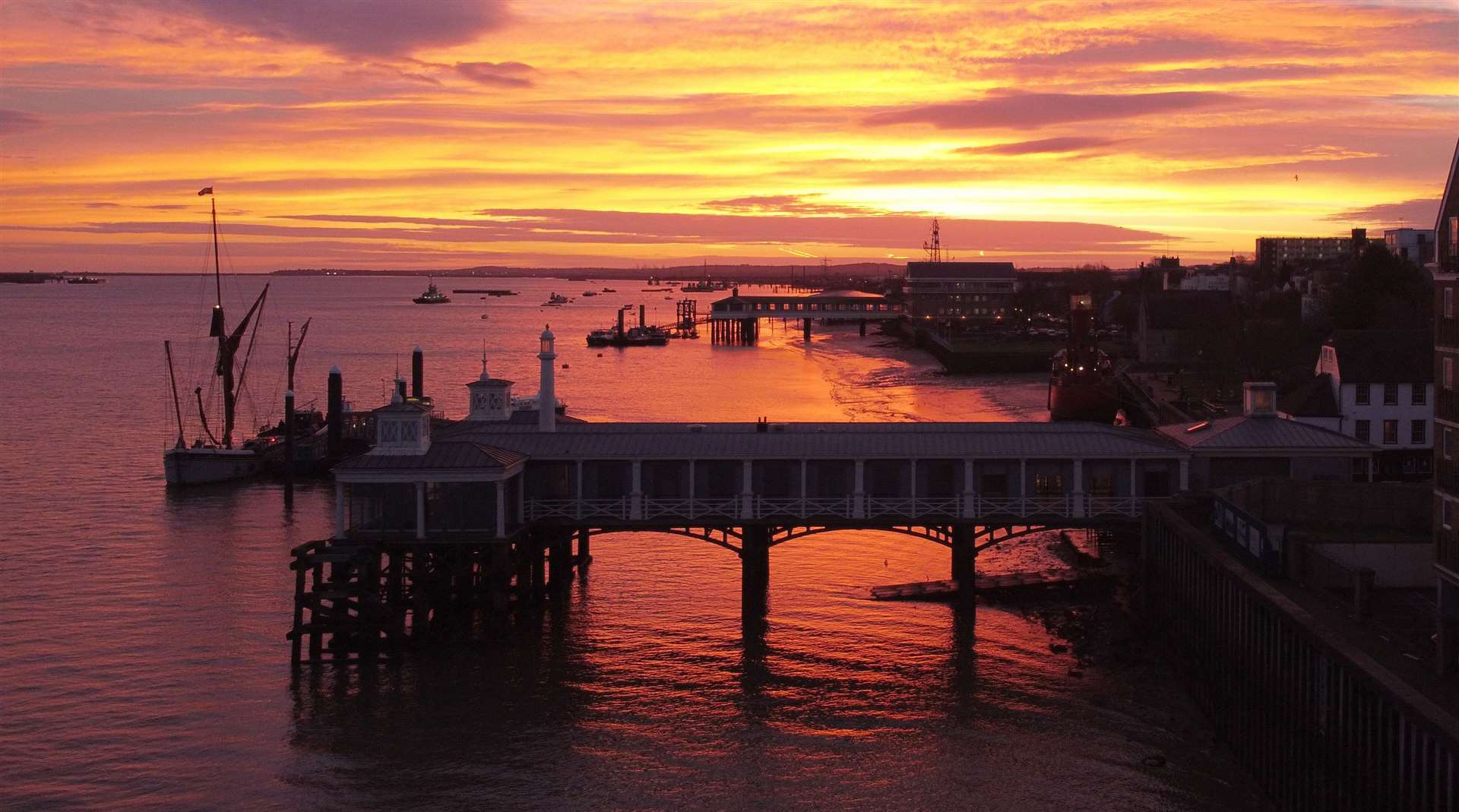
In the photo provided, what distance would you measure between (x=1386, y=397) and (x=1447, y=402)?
31.9 metres

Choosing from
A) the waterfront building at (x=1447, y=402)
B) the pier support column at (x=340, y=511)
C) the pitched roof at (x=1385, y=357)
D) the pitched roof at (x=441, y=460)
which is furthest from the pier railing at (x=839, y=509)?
the pitched roof at (x=1385, y=357)

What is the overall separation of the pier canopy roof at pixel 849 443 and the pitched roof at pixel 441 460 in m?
1.86

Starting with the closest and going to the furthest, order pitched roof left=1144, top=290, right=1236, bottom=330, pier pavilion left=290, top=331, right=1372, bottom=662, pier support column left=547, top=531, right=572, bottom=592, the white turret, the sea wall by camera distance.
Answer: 1. the sea wall
2. pier pavilion left=290, top=331, right=1372, bottom=662
3. pier support column left=547, top=531, right=572, bottom=592
4. the white turret
5. pitched roof left=1144, top=290, right=1236, bottom=330

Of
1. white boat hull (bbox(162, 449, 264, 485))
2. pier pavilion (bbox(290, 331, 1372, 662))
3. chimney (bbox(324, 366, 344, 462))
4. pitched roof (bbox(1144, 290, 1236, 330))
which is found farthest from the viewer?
pitched roof (bbox(1144, 290, 1236, 330))

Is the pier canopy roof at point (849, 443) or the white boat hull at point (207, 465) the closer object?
the pier canopy roof at point (849, 443)

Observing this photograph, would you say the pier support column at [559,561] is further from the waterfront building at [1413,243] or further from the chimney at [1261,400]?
the waterfront building at [1413,243]

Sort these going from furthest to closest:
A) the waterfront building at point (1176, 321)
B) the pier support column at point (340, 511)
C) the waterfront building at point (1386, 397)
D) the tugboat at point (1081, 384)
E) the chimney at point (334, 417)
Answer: the waterfront building at point (1176, 321), the tugboat at point (1081, 384), the chimney at point (334, 417), the waterfront building at point (1386, 397), the pier support column at point (340, 511)

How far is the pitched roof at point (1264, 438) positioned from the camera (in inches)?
1560

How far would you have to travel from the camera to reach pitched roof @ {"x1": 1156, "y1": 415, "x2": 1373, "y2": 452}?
39625 millimetres

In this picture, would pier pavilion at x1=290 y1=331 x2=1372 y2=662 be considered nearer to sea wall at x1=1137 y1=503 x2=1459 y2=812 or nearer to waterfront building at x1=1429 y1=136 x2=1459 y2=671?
sea wall at x1=1137 y1=503 x2=1459 y2=812

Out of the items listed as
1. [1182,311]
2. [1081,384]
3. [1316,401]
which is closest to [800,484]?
[1316,401]

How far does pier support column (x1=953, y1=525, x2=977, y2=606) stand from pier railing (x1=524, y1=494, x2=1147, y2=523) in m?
0.88

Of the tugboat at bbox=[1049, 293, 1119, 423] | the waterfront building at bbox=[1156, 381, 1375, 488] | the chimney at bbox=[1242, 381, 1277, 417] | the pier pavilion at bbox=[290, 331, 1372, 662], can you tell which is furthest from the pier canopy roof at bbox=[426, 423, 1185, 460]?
the tugboat at bbox=[1049, 293, 1119, 423]

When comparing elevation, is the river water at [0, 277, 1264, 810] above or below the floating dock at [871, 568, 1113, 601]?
below
